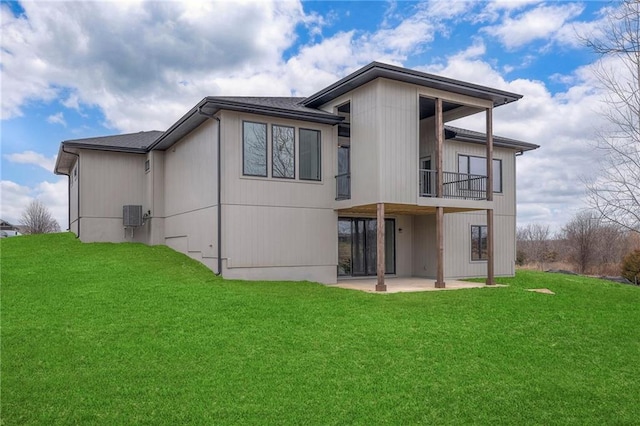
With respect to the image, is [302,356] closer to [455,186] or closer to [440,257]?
[440,257]

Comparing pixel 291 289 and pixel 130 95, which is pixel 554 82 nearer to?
pixel 291 289

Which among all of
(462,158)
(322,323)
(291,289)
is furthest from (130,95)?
(462,158)

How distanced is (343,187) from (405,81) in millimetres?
3382

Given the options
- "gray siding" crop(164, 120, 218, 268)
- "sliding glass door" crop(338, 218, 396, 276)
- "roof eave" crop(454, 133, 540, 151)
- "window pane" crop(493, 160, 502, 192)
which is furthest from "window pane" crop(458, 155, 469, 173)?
"gray siding" crop(164, 120, 218, 268)

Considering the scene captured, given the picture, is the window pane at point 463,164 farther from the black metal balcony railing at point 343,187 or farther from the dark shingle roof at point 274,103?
the dark shingle roof at point 274,103

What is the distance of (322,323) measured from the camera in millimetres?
7355

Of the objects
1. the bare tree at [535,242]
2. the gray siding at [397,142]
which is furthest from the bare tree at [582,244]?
the gray siding at [397,142]

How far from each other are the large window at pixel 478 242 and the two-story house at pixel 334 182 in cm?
4

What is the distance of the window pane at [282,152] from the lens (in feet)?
39.7

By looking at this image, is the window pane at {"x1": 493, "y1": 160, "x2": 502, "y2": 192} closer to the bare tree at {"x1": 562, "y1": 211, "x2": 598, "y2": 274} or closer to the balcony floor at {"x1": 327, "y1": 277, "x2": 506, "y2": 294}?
the balcony floor at {"x1": 327, "y1": 277, "x2": 506, "y2": 294}

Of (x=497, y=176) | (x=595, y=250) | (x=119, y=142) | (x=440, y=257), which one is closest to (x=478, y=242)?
(x=497, y=176)

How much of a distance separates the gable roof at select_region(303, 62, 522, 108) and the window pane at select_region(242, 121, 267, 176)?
207 cm

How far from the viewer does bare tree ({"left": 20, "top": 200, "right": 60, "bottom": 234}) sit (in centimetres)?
3803

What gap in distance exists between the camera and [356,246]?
1431 centimetres
